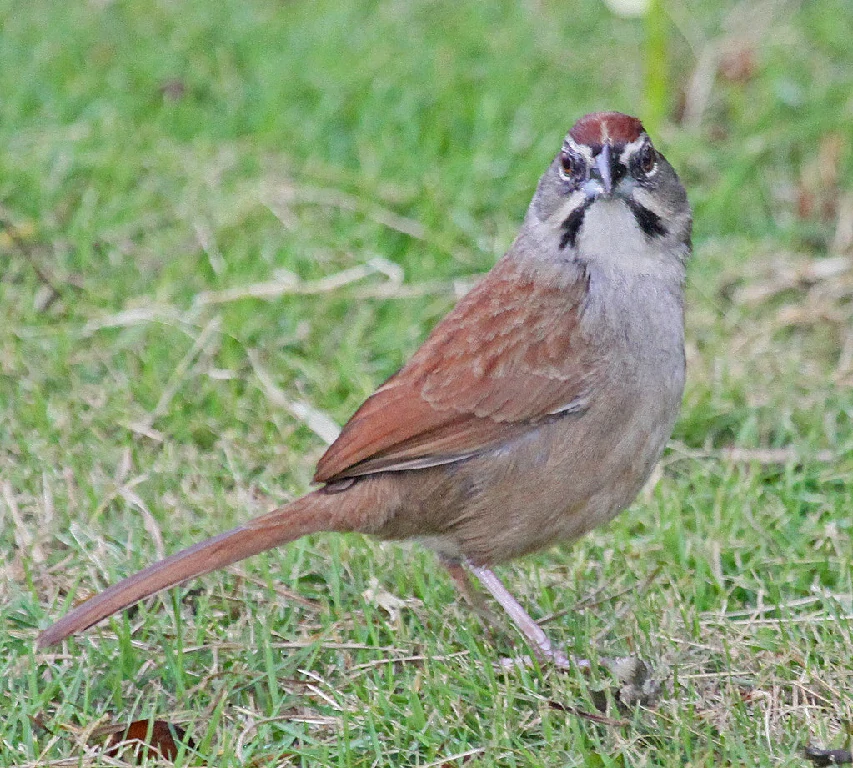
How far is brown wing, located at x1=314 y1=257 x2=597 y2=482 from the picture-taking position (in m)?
3.85

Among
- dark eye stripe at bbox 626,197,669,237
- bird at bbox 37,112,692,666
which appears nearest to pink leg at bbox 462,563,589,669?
bird at bbox 37,112,692,666

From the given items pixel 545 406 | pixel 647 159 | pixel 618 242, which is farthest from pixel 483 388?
pixel 647 159

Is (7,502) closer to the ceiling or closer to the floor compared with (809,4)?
closer to the floor

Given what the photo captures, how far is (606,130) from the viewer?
377cm

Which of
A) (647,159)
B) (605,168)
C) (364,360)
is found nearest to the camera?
(605,168)

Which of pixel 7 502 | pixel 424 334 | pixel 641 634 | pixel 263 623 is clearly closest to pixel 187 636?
pixel 263 623

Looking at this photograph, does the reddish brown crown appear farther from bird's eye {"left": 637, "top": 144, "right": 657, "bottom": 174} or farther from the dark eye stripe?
the dark eye stripe

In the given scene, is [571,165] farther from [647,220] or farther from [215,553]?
[215,553]

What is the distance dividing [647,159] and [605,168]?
17 cm

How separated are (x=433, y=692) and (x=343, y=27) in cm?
435

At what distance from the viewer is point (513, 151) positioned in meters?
6.40

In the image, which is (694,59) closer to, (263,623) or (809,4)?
(809,4)

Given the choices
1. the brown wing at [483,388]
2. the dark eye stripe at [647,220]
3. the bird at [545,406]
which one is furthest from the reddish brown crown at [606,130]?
the brown wing at [483,388]

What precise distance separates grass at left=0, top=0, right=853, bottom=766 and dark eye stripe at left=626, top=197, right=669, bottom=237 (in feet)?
3.20
